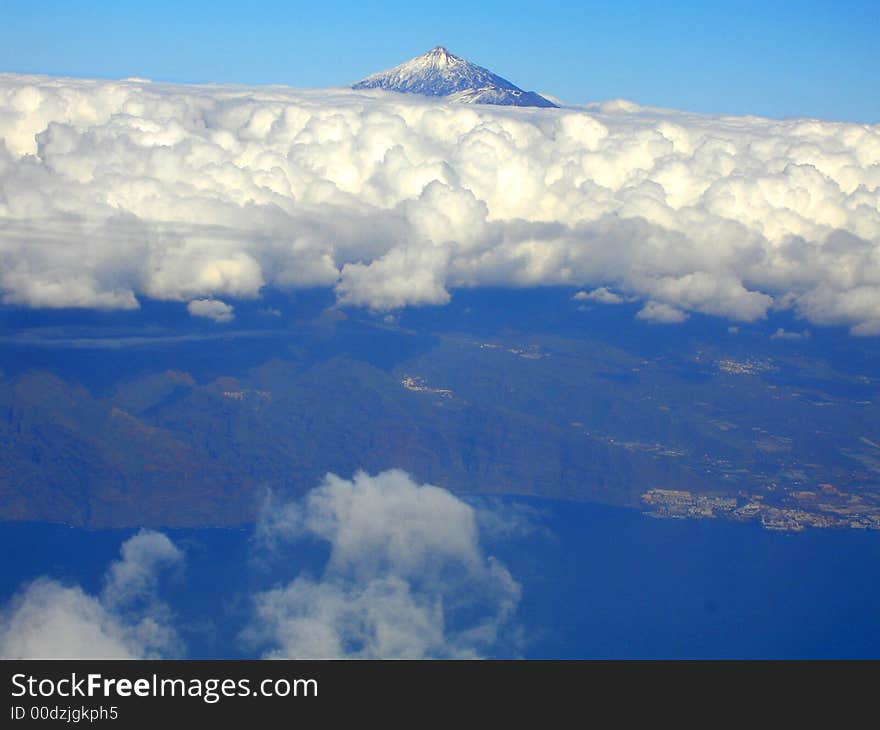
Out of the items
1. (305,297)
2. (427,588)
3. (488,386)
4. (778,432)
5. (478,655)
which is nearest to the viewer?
(478,655)

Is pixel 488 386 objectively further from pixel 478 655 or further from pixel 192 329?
pixel 478 655

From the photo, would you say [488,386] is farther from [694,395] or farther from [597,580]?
[597,580]

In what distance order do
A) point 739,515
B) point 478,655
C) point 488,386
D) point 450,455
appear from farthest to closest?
1. point 488,386
2. point 450,455
3. point 739,515
4. point 478,655

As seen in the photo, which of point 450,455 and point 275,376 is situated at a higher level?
point 275,376

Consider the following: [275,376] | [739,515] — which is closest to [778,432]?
[739,515]

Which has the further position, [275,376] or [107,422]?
[275,376]

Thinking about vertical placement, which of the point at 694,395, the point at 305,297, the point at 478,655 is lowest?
the point at 478,655
